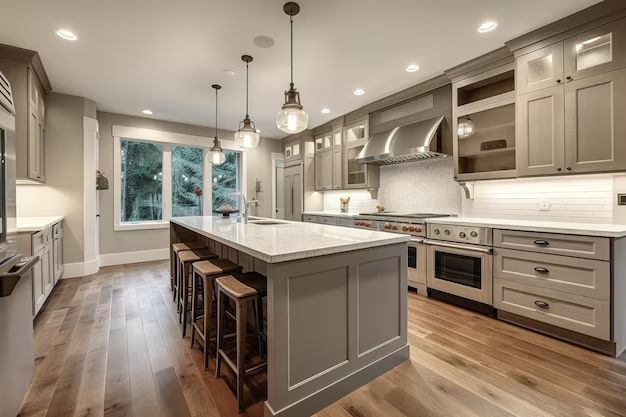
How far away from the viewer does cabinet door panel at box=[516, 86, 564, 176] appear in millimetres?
2594

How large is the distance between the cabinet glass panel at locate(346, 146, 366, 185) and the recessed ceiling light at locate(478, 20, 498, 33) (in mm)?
2432

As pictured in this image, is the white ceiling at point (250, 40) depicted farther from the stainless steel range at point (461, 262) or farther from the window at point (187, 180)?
the stainless steel range at point (461, 262)

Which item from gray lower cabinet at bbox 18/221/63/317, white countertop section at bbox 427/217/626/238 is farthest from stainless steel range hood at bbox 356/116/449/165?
gray lower cabinet at bbox 18/221/63/317

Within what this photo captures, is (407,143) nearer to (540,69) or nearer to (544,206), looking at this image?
(540,69)

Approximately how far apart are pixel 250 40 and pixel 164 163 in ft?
12.1

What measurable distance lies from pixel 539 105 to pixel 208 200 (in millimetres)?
5436

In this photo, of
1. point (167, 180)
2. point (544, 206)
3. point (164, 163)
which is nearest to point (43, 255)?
point (167, 180)

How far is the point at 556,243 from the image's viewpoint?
7.84 ft

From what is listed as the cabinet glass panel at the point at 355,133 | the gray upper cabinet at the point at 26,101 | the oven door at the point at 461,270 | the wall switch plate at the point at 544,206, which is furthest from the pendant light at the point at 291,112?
the gray upper cabinet at the point at 26,101

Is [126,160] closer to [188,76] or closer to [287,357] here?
[188,76]

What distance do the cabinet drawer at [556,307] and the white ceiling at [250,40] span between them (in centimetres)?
229

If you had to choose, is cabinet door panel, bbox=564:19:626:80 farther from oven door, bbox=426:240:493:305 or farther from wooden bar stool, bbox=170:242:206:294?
wooden bar stool, bbox=170:242:206:294

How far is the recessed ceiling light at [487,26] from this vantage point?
2.54 m

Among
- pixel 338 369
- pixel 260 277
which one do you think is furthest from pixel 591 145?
pixel 260 277
